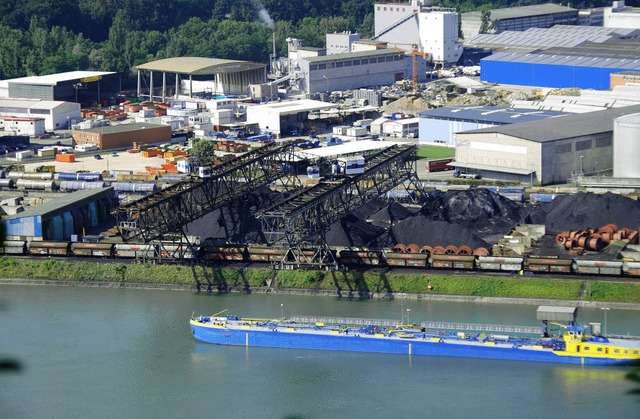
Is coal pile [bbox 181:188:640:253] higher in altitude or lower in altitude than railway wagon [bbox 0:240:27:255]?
higher

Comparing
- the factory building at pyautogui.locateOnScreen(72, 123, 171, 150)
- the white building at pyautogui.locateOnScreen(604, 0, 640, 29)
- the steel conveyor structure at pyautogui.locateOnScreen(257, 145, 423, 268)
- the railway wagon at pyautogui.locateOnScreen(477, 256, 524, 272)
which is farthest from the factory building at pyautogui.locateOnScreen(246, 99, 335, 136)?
the white building at pyautogui.locateOnScreen(604, 0, 640, 29)

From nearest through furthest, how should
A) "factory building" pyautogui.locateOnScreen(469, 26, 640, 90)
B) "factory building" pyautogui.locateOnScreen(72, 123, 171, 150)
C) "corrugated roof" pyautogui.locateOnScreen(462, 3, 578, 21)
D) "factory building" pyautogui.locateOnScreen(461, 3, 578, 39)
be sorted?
"factory building" pyautogui.locateOnScreen(72, 123, 171, 150) → "factory building" pyautogui.locateOnScreen(469, 26, 640, 90) → "factory building" pyautogui.locateOnScreen(461, 3, 578, 39) → "corrugated roof" pyautogui.locateOnScreen(462, 3, 578, 21)

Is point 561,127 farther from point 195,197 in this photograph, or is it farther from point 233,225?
point 195,197

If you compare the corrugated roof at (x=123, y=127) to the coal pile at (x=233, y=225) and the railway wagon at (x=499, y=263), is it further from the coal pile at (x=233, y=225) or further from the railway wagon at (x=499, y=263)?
the railway wagon at (x=499, y=263)

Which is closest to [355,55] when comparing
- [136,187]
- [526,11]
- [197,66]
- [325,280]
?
[197,66]

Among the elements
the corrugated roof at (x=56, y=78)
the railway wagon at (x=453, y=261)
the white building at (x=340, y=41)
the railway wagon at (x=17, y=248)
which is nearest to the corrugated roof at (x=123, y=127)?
the corrugated roof at (x=56, y=78)

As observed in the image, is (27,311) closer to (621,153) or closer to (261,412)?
(261,412)

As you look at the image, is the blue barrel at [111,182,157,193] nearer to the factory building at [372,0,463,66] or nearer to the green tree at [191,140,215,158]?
the green tree at [191,140,215,158]
